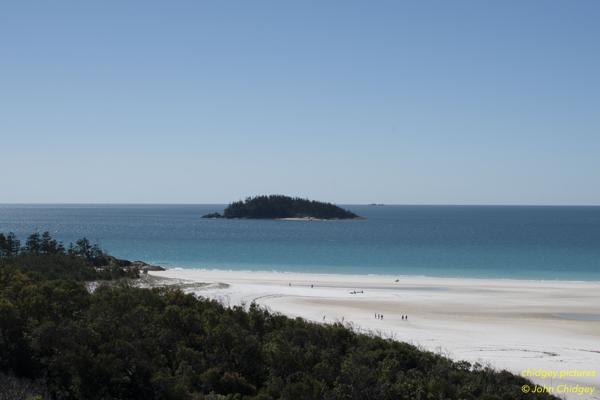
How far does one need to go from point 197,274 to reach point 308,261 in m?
17.0

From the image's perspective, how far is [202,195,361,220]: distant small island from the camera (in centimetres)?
18025

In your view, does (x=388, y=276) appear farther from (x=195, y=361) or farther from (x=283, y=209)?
(x=283, y=209)

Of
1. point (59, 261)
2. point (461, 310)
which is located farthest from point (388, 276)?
point (59, 261)

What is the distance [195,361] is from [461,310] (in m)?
26.8

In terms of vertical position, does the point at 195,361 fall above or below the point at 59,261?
above

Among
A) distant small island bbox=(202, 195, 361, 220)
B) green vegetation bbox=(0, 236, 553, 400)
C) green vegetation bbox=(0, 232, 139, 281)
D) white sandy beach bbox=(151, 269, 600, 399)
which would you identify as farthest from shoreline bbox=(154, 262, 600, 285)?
distant small island bbox=(202, 195, 361, 220)

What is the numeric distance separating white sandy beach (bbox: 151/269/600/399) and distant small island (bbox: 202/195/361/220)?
12046cm

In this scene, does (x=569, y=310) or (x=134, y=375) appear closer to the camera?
(x=134, y=375)

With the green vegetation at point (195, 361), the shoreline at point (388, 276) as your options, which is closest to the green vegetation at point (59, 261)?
the shoreline at point (388, 276)

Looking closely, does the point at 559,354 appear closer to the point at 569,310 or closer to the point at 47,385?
the point at 569,310

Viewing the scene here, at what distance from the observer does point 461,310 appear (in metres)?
37.0

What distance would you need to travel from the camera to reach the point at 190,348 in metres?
14.1

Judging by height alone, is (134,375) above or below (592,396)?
above

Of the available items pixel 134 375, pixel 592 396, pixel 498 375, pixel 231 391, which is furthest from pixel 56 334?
pixel 592 396
